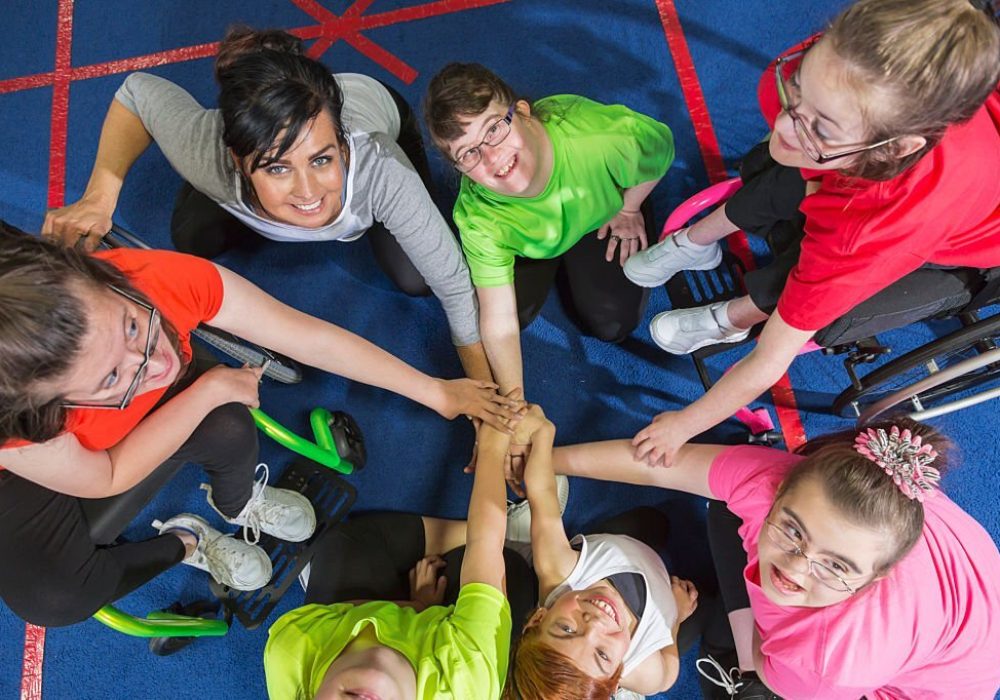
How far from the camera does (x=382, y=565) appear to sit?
2.06 metres

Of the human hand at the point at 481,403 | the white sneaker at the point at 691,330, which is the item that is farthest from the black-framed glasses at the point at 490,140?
the white sneaker at the point at 691,330

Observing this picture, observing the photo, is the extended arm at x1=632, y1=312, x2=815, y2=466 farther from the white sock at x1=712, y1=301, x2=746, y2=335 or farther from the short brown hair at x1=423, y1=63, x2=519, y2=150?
the short brown hair at x1=423, y1=63, x2=519, y2=150

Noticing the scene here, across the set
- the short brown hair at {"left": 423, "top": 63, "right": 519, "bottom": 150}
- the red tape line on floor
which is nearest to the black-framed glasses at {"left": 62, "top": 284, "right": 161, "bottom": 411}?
the short brown hair at {"left": 423, "top": 63, "right": 519, "bottom": 150}

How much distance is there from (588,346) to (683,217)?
1.76 feet

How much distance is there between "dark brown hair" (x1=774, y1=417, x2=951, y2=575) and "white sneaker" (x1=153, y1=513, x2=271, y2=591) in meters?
1.53

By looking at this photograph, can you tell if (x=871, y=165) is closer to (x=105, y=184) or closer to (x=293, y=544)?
(x=105, y=184)

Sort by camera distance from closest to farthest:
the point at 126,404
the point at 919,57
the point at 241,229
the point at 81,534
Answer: the point at 919,57 < the point at 126,404 < the point at 81,534 < the point at 241,229

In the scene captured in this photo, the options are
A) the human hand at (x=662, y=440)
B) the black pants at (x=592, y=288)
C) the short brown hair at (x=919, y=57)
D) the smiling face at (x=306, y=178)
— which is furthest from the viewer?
the black pants at (x=592, y=288)

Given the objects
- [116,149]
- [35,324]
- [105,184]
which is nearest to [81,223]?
[105,184]

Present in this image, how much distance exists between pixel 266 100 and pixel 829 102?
112cm

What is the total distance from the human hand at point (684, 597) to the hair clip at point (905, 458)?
0.79 meters

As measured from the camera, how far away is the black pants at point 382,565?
1.97 m

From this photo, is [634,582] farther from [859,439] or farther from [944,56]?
[944,56]

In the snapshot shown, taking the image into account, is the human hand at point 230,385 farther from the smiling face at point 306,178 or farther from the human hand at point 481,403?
the human hand at point 481,403
